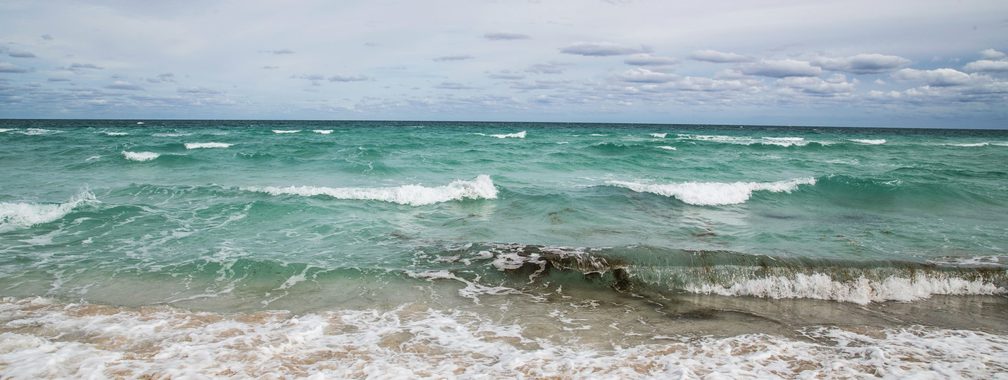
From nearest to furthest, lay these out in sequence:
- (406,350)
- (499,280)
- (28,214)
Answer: (406,350)
(499,280)
(28,214)

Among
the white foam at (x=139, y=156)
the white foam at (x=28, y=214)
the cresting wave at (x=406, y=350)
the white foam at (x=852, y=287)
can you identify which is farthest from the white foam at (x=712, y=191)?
the white foam at (x=139, y=156)

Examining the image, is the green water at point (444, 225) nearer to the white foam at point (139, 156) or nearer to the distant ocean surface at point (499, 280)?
the distant ocean surface at point (499, 280)

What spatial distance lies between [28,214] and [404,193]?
8236mm

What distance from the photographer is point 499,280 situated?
26.2ft

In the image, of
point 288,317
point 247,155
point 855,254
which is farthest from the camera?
point 247,155

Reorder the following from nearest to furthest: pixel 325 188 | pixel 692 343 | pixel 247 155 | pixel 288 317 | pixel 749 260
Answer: pixel 692 343
pixel 288 317
pixel 749 260
pixel 325 188
pixel 247 155

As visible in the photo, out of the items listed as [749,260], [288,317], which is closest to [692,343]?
[749,260]

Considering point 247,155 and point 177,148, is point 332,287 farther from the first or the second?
point 177,148

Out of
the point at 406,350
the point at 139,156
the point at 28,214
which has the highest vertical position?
the point at 139,156

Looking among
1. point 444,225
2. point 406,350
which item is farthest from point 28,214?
point 406,350

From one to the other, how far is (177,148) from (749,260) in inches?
1235

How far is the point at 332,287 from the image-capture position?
759cm

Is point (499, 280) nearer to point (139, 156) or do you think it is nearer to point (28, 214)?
point (28, 214)

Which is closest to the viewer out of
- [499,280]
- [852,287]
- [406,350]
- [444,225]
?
[406,350]
